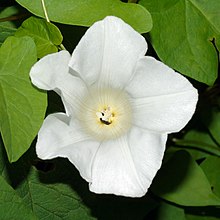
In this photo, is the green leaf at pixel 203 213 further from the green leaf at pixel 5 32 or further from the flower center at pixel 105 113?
the green leaf at pixel 5 32

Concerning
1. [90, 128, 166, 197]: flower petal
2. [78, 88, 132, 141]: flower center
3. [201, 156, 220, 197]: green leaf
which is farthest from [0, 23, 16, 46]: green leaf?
[201, 156, 220, 197]: green leaf

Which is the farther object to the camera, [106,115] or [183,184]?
[183,184]

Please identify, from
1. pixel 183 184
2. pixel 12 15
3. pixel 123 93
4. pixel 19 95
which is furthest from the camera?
pixel 183 184

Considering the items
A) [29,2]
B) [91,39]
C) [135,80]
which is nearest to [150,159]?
[135,80]

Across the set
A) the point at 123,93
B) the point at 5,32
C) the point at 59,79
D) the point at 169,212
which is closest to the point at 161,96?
the point at 123,93

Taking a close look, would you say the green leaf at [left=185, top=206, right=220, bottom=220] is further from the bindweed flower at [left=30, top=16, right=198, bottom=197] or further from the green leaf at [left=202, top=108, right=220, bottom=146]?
the bindweed flower at [left=30, top=16, right=198, bottom=197]

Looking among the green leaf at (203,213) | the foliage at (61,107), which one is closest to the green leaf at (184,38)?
the foliage at (61,107)

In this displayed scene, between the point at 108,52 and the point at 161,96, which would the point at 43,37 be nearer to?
the point at 108,52
